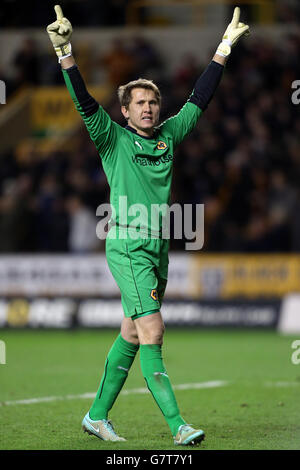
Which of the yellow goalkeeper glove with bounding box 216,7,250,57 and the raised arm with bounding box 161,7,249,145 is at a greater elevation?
the yellow goalkeeper glove with bounding box 216,7,250,57

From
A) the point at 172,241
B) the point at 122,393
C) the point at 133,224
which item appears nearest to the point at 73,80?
the point at 133,224

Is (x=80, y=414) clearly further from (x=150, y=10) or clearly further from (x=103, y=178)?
(x=150, y=10)

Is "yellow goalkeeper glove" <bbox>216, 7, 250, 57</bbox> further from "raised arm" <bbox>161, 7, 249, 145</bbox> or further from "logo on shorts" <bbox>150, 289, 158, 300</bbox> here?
"logo on shorts" <bbox>150, 289, 158, 300</bbox>

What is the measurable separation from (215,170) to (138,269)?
36.4 ft

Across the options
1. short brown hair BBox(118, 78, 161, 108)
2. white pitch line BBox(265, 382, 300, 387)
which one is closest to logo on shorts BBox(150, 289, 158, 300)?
short brown hair BBox(118, 78, 161, 108)

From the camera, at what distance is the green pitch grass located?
638 cm

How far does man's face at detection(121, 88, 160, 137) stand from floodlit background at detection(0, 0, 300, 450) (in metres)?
2.16

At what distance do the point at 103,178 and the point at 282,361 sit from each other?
294 inches

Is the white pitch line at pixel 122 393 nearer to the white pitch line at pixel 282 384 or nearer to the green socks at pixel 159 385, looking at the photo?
the white pitch line at pixel 282 384

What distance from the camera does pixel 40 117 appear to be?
21.5 metres

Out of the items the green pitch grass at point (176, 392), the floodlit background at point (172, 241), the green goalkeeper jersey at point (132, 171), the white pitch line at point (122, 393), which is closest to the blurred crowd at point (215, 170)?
the floodlit background at point (172, 241)

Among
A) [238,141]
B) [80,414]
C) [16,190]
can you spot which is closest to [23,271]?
[16,190]

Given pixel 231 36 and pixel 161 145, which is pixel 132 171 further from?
pixel 231 36

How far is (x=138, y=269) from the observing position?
6238mm
